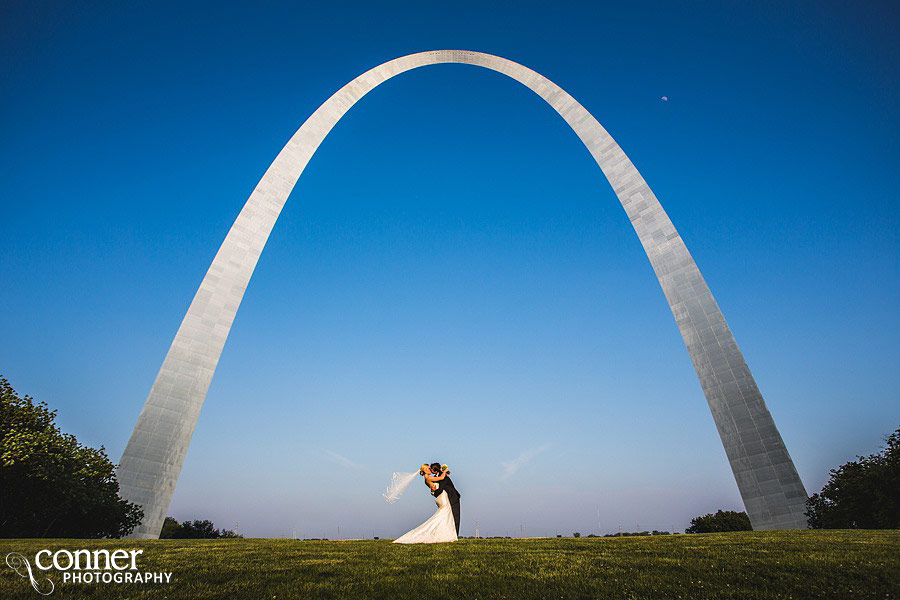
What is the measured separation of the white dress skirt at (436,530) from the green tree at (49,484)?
506 inches

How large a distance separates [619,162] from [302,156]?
18394mm

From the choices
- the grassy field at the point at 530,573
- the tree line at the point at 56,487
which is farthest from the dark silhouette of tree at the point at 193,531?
the grassy field at the point at 530,573

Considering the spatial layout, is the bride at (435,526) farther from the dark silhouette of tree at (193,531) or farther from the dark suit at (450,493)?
the dark silhouette of tree at (193,531)

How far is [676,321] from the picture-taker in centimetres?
2175

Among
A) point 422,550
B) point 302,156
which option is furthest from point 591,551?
point 302,156

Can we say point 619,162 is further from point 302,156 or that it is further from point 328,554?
point 328,554

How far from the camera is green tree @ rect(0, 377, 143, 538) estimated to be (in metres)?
16.1

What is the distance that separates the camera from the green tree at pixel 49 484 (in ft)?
53.0

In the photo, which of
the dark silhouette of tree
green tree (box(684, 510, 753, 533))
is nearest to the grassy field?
the dark silhouette of tree

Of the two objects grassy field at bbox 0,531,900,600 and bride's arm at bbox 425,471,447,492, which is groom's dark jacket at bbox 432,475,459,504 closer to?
bride's arm at bbox 425,471,447,492

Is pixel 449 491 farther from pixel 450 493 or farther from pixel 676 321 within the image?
pixel 676 321

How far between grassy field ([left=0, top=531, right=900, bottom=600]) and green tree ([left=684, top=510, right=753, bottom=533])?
7363cm

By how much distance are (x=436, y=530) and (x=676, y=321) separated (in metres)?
15.7

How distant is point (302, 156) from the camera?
1108 inches
